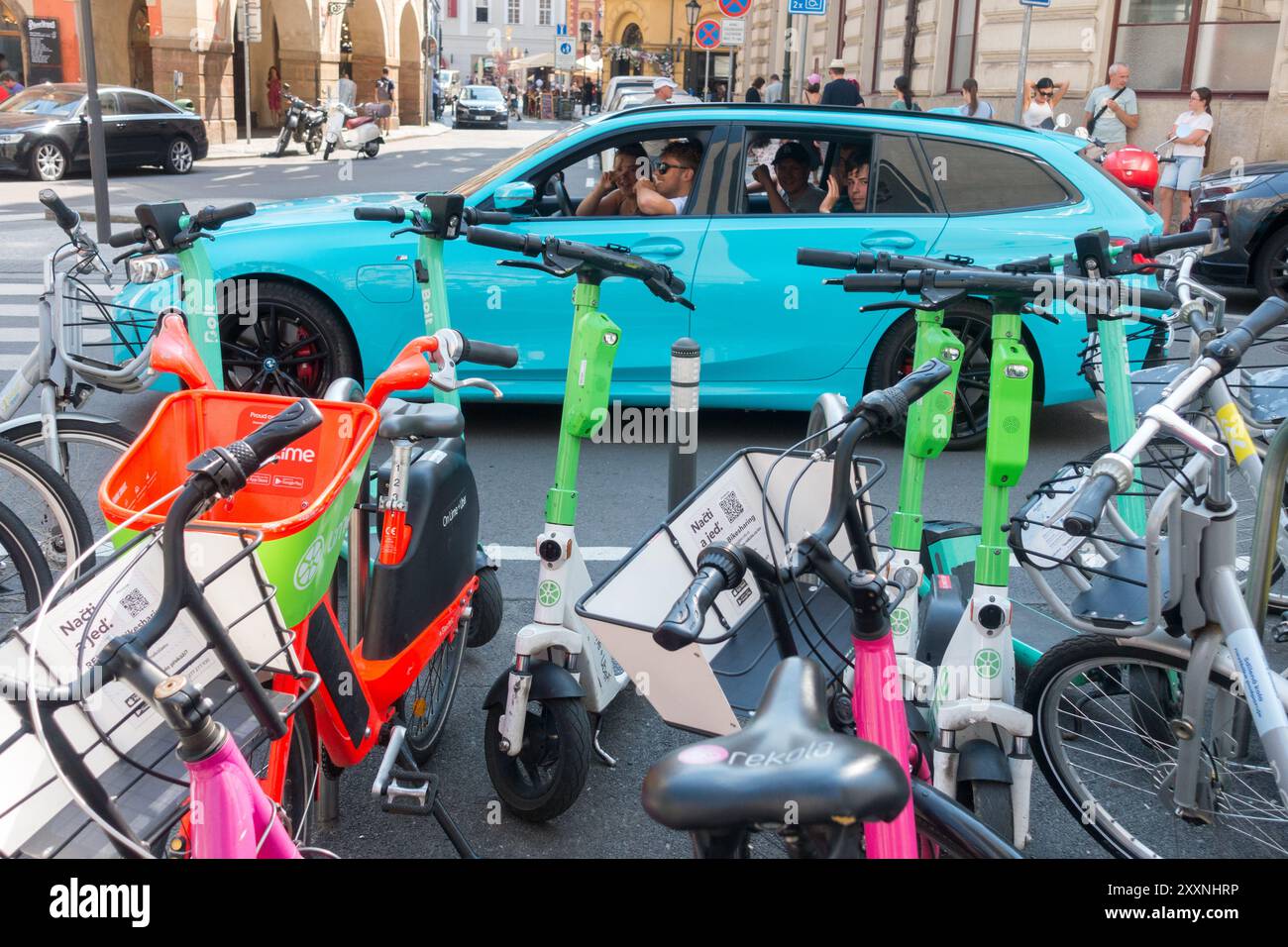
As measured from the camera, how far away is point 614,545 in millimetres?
5148

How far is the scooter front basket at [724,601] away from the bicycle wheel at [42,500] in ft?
6.92

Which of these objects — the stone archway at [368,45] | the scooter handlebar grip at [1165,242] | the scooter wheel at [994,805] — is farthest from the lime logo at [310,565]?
the stone archway at [368,45]

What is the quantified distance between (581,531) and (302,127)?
25.5 meters

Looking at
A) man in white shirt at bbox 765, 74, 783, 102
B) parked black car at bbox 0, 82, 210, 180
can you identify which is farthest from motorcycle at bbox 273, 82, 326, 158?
man in white shirt at bbox 765, 74, 783, 102

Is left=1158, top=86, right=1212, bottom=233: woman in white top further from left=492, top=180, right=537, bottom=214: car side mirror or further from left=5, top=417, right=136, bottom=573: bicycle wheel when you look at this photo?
left=5, top=417, right=136, bottom=573: bicycle wheel

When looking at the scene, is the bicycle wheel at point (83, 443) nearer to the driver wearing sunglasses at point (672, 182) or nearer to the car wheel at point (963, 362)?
the driver wearing sunglasses at point (672, 182)

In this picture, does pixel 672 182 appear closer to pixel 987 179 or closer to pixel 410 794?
pixel 987 179

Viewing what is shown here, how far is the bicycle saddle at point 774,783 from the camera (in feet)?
4.19

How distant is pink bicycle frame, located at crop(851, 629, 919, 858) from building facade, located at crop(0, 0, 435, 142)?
27278 millimetres

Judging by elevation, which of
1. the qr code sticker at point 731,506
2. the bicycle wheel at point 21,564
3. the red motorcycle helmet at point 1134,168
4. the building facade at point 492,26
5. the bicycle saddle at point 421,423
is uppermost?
the building facade at point 492,26

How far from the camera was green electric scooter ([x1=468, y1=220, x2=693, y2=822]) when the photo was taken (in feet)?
9.91

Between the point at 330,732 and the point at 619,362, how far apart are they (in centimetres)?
375

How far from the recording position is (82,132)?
19.0m
